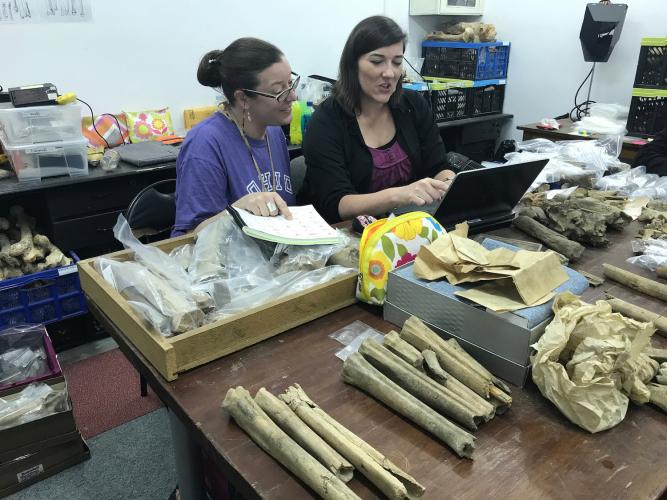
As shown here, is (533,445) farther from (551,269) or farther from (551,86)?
(551,86)

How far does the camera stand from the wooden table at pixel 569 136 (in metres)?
3.00

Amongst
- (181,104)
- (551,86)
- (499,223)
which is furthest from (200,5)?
(551,86)

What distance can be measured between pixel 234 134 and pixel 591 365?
1.34 metres

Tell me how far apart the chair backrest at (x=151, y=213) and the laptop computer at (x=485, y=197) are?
82 centimetres

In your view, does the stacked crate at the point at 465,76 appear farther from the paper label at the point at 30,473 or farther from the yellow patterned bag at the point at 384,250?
the paper label at the point at 30,473

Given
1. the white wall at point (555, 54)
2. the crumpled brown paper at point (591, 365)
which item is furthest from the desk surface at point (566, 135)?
the crumpled brown paper at point (591, 365)

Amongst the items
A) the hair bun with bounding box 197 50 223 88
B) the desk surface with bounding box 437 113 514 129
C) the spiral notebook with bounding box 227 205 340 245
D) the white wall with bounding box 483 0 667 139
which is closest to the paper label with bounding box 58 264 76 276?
the hair bun with bounding box 197 50 223 88

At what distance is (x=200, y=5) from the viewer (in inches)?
123

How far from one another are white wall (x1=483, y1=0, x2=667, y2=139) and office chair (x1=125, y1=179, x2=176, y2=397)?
11.0 ft

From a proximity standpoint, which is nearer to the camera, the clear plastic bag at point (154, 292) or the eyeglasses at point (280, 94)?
the clear plastic bag at point (154, 292)

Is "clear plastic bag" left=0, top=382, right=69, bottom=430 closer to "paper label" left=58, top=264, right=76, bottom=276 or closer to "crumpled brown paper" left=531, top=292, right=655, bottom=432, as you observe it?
"paper label" left=58, top=264, right=76, bottom=276

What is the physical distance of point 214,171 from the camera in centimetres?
170

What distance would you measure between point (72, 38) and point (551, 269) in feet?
8.99

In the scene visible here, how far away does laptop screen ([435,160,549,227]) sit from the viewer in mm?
1402
